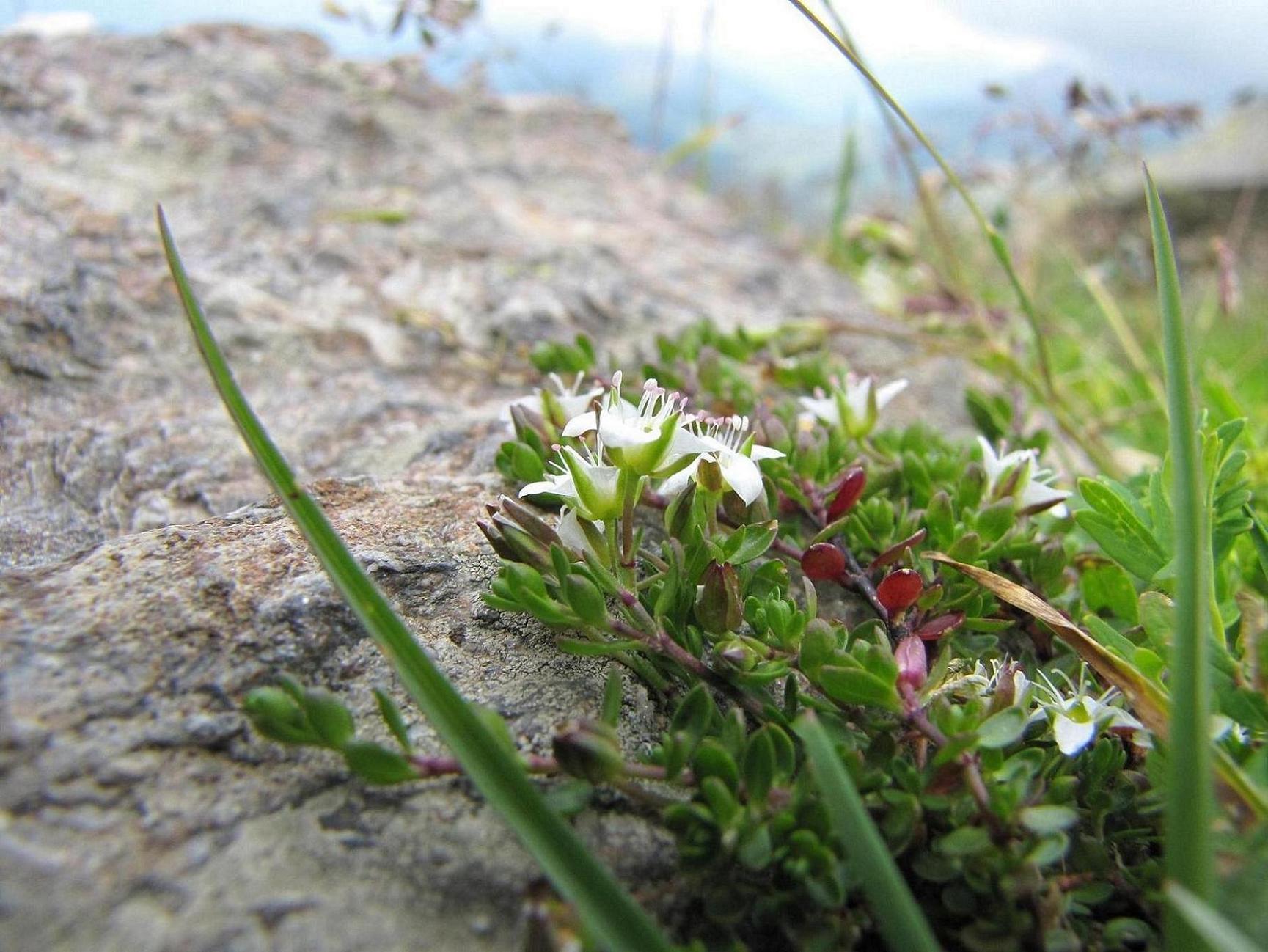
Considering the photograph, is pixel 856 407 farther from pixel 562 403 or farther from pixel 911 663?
pixel 911 663

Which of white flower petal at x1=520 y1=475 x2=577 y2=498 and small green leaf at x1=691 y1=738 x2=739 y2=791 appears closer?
small green leaf at x1=691 y1=738 x2=739 y2=791

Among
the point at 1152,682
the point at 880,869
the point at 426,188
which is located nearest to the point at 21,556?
the point at 880,869

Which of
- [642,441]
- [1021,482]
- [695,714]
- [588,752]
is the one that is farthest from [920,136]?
[588,752]

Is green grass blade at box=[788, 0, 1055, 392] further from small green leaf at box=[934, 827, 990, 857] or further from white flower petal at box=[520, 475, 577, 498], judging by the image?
small green leaf at box=[934, 827, 990, 857]

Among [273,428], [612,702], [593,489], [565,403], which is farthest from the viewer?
[273,428]

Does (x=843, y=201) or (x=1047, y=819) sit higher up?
(x=843, y=201)

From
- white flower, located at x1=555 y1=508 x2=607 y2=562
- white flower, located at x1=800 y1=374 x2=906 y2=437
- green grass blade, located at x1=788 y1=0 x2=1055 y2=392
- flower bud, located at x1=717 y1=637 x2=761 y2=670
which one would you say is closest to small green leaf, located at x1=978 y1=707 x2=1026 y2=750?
flower bud, located at x1=717 y1=637 x2=761 y2=670

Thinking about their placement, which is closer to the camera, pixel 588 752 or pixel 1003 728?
pixel 588 752
